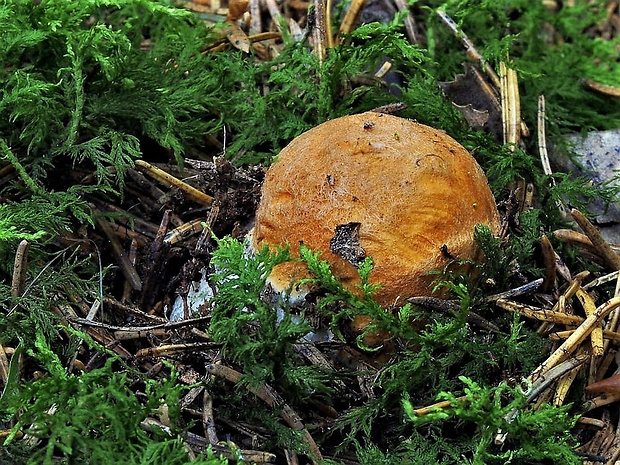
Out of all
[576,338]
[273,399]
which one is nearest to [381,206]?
[273,399]

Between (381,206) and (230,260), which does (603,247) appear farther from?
(230,260)

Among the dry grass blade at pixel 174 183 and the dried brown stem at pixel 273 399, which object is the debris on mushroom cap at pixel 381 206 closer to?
the dried brown stem at pixel 273 399

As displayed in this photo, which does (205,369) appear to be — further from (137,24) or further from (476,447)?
(137,24)

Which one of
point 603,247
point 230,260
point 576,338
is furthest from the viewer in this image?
point 603,247

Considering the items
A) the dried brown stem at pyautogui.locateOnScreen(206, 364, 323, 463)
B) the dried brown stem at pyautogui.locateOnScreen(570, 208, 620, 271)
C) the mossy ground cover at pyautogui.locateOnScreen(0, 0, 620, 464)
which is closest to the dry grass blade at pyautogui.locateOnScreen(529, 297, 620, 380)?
the mossy ground cover at pyautogui.locateOnScreen(0, 0, 620, 464)

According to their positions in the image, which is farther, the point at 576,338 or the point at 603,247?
the point at 603,247

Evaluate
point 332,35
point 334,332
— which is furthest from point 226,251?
point 332,35
